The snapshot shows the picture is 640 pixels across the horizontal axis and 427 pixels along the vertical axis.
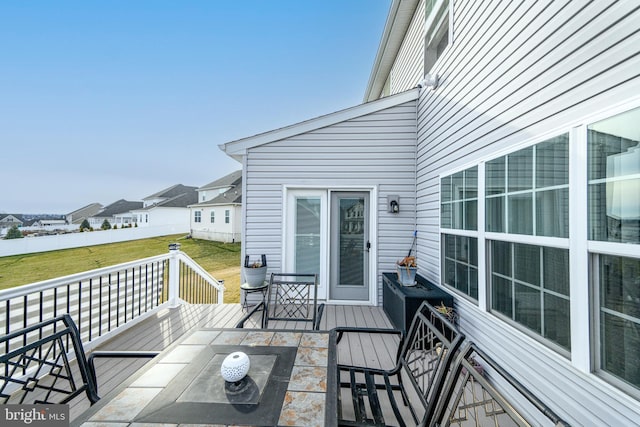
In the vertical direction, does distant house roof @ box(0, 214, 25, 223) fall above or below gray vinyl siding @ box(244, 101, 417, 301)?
below

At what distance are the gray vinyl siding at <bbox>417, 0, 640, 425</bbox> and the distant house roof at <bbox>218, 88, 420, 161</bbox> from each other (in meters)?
1.00

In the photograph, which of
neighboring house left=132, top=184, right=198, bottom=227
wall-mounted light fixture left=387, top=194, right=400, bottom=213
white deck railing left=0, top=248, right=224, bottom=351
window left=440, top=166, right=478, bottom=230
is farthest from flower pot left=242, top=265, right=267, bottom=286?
neighboring house left=132, top=184, right=198, bottom=227

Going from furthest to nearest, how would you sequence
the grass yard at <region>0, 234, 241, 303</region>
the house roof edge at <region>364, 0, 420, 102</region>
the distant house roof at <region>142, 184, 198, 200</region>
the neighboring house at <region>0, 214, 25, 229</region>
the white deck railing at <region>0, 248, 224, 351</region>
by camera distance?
the distant house roof at <region>142, 184, 198, 200</region>
the neighboring house at <region>0, 214, 25, 229</region>
the grass yard at <region>0, 234, 241, 303</region>
the house roof edge at <region>364, 0, 420, 102</region>
the white deck railing at <region>0, 248, 224, 351</region>

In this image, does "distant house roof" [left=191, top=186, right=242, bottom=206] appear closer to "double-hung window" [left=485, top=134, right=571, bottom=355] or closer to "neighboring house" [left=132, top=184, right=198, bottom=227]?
"neighboring house" [left=132, top=184, right=198, bottom=227]

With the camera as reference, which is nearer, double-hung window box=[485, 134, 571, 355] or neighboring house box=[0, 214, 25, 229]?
double-hung window box=[485, 134, 571, 355]

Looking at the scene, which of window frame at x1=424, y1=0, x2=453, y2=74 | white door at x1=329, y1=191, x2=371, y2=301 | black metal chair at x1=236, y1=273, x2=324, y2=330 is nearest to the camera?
black metal chair at x1=236, y1=273, x2=324, y2=330

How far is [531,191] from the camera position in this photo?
1.92 meters

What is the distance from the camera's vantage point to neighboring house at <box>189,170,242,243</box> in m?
16.6

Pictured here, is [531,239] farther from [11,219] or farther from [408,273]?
[11,219]

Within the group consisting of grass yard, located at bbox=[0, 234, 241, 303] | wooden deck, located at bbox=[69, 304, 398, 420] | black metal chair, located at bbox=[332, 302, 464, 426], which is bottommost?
grass yard, located at bbox=[0, 234, 241, 303]

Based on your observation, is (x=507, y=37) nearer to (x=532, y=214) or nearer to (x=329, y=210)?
(x=532, y=214)

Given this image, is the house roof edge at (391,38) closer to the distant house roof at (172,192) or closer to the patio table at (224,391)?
the patio table at (224,391)

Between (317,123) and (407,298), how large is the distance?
2.98 m

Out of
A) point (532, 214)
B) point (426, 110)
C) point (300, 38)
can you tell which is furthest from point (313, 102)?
point (532, 214)
